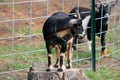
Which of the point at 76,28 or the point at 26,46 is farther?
the point at 26,46

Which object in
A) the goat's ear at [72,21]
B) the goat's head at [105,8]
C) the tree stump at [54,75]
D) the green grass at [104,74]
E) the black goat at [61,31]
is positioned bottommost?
the green grass at [104,74]

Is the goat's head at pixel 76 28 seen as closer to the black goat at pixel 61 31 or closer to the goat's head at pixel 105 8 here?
the black goat at pixel 61 31

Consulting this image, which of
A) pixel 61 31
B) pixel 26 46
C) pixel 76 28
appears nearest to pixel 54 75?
pixel 61 31

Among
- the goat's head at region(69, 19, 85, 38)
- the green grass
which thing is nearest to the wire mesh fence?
the green grass

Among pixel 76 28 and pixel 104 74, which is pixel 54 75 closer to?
Answer: pixel 76 28

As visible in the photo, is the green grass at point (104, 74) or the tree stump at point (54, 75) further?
the green grass at point (104, 74)

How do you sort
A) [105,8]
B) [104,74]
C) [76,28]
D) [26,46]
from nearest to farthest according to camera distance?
[76,28]
[104,74]
[105,8]
[26,46]

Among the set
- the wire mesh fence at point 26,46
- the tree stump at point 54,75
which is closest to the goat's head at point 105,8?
the wire mesh fence at point 26,46

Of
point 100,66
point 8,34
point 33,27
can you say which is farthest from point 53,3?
point 100,66

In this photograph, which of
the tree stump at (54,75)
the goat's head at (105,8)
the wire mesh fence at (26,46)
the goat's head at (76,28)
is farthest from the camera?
the goat's head at (105,8)

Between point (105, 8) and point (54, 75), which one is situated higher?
point (105, 8)

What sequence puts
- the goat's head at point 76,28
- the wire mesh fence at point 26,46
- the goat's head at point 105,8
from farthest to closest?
1. the goat's head at point 105,8
2. the wire mesh fence at point 26,46
3. the goat's head at point 76,28

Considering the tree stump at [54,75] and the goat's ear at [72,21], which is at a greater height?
the goat's ear at [72,21]

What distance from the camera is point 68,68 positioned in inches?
230
